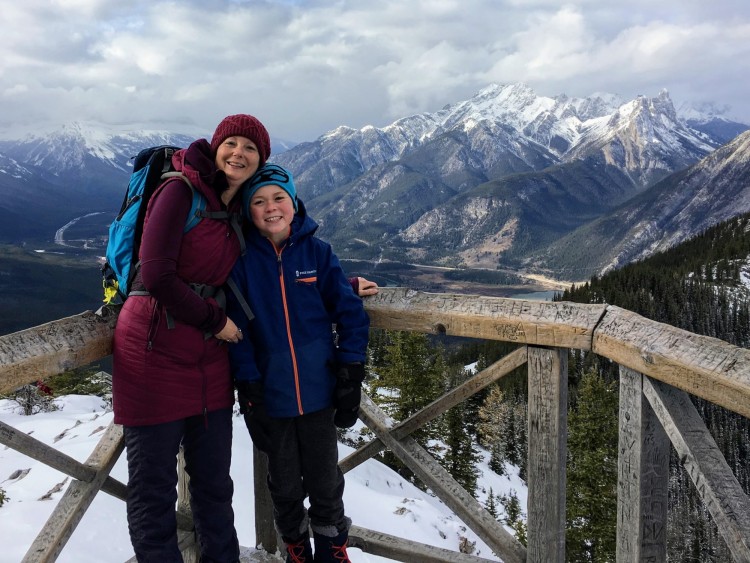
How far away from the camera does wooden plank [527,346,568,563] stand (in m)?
2.91

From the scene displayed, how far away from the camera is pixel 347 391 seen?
3086mm

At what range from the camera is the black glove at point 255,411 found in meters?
3.05

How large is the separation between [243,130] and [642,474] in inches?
117

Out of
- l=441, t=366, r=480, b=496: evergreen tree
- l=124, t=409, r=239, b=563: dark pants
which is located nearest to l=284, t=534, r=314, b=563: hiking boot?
l=124, t=409, r=239, b=563: dark pants

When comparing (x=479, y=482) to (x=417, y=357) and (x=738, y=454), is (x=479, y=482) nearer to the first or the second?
(x=417, y=357)

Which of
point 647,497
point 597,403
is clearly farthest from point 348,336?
point 597,403

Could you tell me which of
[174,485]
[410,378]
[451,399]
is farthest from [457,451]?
[174,485]

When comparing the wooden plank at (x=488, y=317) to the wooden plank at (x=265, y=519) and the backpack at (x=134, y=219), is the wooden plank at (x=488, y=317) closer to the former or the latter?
the backpack at (x=134, y=219)

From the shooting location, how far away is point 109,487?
10.7 feet

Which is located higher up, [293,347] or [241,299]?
[241,299]

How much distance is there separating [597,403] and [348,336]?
2870cm

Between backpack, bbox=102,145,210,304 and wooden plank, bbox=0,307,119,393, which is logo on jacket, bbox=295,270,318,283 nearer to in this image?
backpack, bbox=102,145,210,304

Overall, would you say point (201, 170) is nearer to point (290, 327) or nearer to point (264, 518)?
point (290, 327)

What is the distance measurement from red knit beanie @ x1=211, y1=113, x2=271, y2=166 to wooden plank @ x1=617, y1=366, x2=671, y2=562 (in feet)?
8.25
